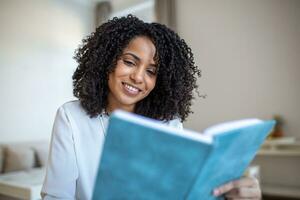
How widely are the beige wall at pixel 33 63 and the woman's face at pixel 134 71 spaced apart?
250cm

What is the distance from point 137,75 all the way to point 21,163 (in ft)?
7.31

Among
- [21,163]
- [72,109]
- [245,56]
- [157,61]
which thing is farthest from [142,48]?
[245,56]

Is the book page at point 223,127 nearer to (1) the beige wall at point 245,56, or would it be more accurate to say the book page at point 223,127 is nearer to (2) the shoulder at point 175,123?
(2) the shoulder at point 175,123

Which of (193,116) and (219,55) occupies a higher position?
(219,55)

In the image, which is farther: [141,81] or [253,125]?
[141,81]

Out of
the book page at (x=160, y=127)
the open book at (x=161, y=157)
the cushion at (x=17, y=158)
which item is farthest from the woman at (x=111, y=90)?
the cushion at (x=17, y=158)

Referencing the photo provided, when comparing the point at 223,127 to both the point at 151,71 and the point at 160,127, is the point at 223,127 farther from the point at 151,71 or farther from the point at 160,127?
the point at 151,71

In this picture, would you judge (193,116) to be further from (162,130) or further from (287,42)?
(162,130)

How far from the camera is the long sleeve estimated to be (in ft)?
2.75

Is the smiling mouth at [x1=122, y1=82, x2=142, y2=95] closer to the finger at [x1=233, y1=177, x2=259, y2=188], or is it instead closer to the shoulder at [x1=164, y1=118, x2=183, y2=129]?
the shoulder at [x1=164, y1=118, x2=183, y2=129]

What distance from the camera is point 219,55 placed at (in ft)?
11.0

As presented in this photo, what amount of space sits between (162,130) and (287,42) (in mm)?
2849

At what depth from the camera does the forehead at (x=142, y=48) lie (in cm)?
95

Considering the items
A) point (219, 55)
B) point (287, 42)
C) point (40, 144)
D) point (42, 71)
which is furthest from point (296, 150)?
point (42, 71)
